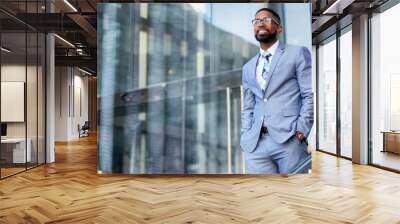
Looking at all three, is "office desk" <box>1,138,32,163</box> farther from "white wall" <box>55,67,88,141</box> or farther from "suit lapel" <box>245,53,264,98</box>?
"white wall" <box>55,67,88,141</box>

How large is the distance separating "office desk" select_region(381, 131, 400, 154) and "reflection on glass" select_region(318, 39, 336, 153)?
104 inches

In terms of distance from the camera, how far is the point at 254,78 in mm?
6395

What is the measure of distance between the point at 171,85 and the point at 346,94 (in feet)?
16.7

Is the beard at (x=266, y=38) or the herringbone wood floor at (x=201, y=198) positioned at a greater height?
the beard at (x=266, y=38)

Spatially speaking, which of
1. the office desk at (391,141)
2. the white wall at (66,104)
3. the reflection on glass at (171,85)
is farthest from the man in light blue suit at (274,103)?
the white wall at (66,104)

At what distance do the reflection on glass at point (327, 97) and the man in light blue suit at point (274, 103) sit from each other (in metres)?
4.59

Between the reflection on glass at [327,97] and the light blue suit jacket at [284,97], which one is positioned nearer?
the light blue suit jacket at [284,97]

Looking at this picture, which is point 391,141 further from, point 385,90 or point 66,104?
point 66,104

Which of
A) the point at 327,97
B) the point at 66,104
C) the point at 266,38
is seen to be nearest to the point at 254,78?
the point at 266,38

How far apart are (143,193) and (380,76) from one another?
18.4 feet

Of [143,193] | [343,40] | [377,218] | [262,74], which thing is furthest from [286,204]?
[343,40]

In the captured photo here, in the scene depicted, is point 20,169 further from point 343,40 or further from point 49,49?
point 343,40

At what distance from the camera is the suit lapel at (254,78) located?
6309 millimetres

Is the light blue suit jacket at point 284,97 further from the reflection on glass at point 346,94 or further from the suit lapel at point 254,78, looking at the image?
the reflection on glass at point 346,94
